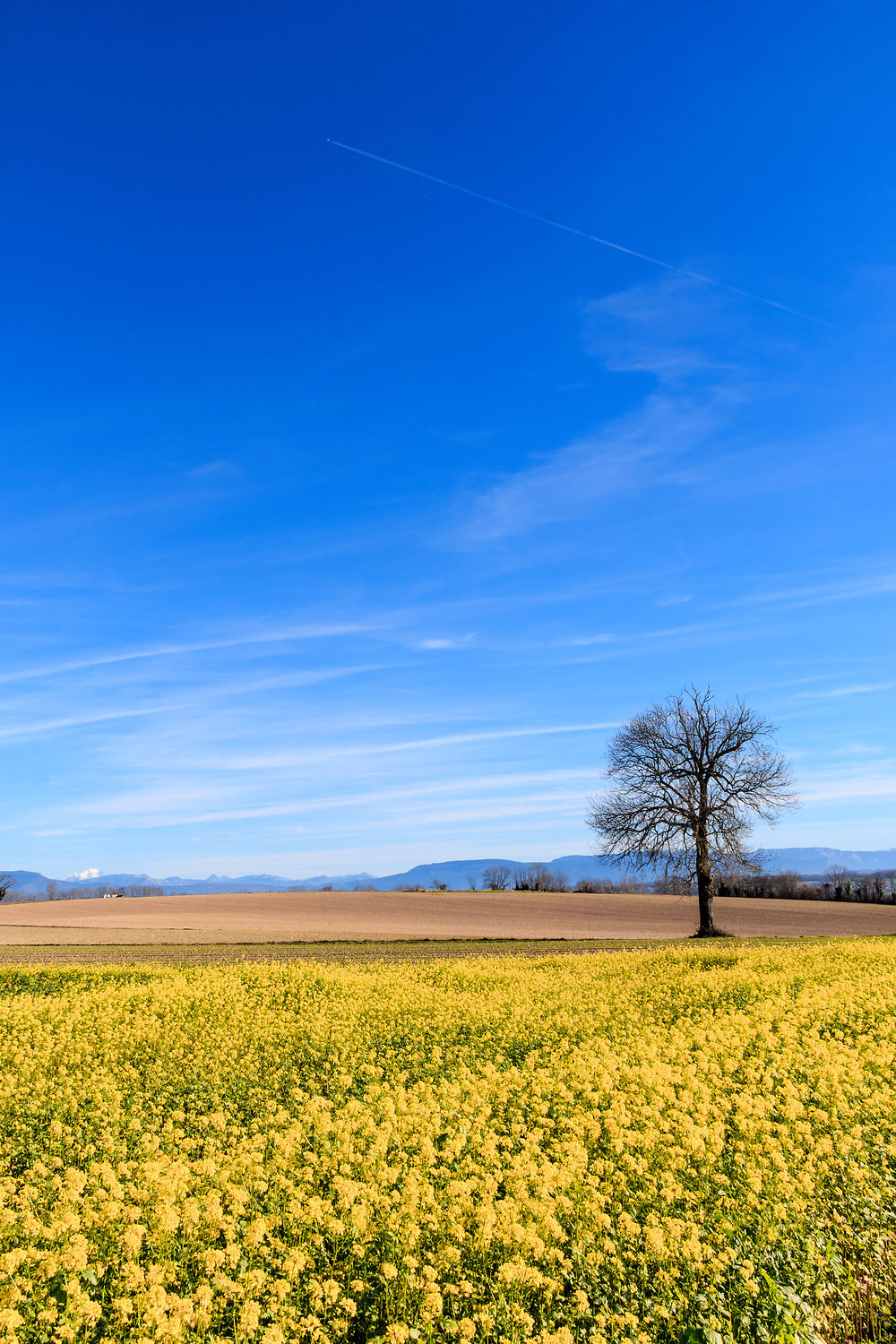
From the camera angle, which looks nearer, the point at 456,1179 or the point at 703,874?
the point at 456,1179

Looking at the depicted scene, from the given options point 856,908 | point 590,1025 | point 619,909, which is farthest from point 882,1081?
point 856,908

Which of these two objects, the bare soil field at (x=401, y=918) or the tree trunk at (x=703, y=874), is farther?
the bare soil field at (x=401, y=918)

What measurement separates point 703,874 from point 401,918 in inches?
911

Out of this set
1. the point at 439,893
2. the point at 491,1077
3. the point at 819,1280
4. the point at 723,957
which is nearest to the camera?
the point at 819,1280

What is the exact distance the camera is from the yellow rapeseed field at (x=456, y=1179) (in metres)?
5.14

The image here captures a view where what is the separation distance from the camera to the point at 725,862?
3753cm

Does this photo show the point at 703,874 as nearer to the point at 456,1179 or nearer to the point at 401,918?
the point at 401,918

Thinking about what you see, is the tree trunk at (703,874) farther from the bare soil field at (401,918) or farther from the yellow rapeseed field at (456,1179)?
the yellow rapeseed field at (456,1179)

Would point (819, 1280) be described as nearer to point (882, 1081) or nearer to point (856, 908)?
point (882, 1081)

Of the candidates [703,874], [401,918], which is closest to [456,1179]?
[703,874]

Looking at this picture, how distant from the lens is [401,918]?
5312cm

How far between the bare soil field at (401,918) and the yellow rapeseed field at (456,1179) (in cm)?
2780

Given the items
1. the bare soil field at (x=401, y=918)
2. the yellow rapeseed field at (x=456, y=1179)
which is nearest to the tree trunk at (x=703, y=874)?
the bare soil field at (x=401, y=918)

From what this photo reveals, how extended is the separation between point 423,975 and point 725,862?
2219cm
